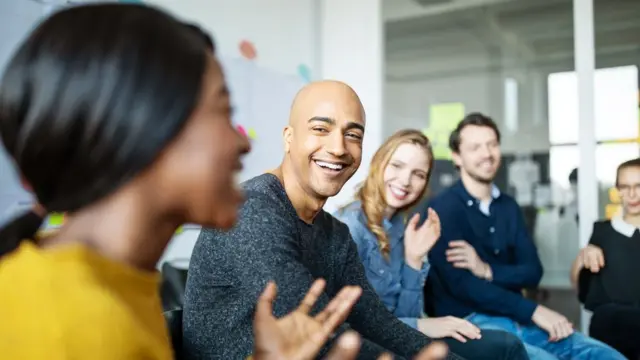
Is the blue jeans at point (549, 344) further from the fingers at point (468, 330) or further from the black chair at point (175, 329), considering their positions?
the black chair at point (175, 329)

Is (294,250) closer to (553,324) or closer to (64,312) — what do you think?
(64,312)

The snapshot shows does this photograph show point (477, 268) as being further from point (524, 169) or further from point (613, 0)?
point (613, 0)

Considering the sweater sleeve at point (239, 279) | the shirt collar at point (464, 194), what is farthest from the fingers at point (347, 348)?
the shirt collar at point (464, 194)

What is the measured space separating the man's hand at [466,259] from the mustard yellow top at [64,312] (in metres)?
1.65

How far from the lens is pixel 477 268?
2.08 meters

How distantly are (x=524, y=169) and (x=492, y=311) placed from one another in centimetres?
169

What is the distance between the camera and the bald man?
0.98 m

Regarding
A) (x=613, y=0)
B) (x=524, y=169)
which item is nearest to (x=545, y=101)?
(x=524, y=169)

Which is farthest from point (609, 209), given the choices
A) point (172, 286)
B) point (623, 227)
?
point (172, 286)

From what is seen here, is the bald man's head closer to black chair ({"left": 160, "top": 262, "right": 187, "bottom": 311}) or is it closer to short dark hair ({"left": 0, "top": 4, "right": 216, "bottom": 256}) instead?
short dark hair ({"left": 0, "top": 4, "right": 216, "bottom": 256})

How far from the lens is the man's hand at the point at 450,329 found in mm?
1628

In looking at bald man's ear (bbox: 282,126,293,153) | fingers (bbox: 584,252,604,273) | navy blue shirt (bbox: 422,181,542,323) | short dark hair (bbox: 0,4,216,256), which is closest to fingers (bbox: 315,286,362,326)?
short dark hair (bbox: 0,4,216,256)

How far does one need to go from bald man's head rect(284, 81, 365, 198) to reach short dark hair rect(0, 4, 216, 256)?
67cm

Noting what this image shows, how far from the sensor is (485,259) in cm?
222
